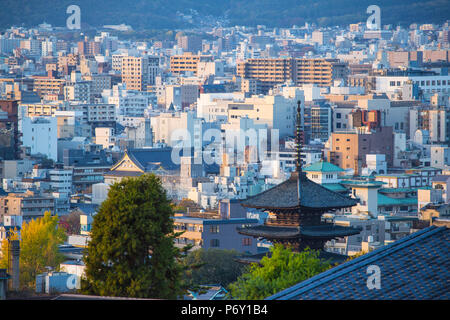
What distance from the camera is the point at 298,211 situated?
68.8 ft

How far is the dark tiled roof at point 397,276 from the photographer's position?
10.7 metres

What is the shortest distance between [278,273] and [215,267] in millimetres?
15768

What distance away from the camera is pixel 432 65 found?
132375 millimetres

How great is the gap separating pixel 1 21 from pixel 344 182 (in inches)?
5463

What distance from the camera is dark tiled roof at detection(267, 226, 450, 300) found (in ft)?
35.1

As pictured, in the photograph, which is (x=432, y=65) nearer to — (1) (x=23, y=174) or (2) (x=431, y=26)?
(2) (x=431, y=26)

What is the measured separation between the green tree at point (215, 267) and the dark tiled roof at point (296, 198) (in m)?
9.01

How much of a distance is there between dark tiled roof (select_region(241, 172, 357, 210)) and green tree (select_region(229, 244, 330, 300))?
193cm

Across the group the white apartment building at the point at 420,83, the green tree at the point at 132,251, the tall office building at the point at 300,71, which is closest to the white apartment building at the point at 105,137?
the white apartment building at the point at 420,83

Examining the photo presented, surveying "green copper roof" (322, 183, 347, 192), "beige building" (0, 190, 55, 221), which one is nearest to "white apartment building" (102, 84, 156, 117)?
"beige building" (0, 190, 55, 221)

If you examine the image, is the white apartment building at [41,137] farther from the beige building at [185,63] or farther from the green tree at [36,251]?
the beige building at [185,63]

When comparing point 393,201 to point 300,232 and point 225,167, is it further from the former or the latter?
point 300,232
